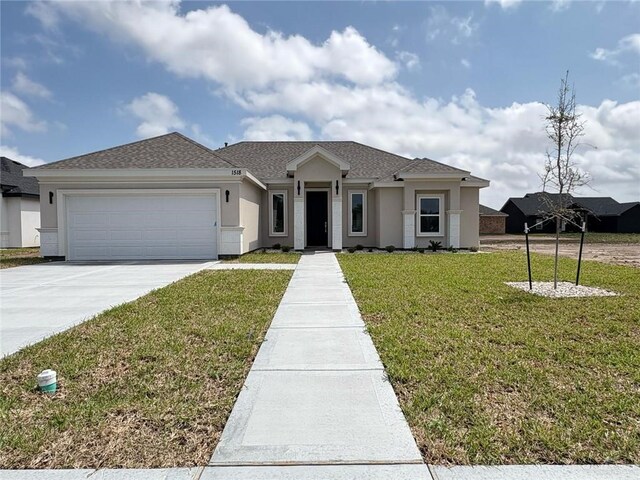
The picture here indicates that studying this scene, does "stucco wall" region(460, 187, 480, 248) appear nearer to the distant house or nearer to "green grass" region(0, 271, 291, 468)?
"green grass" region(0, 271, 291, 468)

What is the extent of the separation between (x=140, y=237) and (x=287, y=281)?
24.7 ft

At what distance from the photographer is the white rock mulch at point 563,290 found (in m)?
7.05

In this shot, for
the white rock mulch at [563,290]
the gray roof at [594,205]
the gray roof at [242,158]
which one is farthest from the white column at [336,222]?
the gray roof at [594,205]

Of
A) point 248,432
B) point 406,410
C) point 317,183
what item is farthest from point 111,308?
point 317,183

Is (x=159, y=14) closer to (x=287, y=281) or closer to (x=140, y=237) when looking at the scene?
(x=140, y=237)

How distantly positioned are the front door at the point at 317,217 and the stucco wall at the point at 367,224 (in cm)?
102

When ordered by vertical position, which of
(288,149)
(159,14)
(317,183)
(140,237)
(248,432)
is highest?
(159,14)

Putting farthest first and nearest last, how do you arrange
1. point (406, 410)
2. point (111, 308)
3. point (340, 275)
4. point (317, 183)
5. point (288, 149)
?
point (288, 149) → point (317, 183) → point (340, 275) → point (111, 308) → point (406, 410)

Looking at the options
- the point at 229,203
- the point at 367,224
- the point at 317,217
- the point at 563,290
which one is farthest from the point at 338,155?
the point at 563,290

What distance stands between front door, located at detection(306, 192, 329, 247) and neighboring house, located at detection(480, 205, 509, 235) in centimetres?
3166

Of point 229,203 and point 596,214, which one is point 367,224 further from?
point 596,214

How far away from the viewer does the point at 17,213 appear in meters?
19.7

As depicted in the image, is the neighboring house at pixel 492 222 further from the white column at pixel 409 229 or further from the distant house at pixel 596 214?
the white column at pixel 409 229

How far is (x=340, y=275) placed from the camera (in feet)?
31.4
